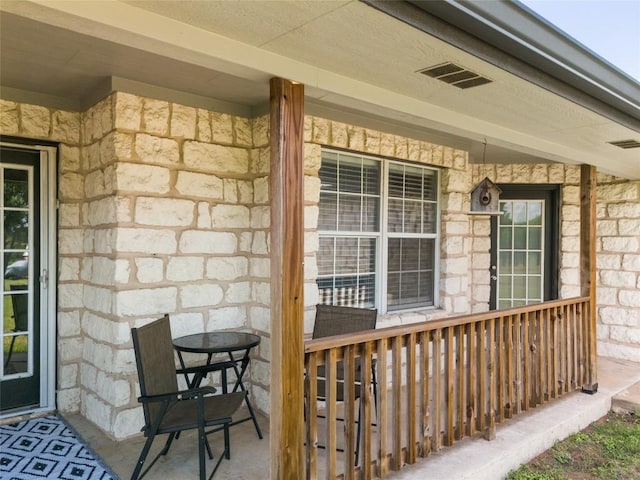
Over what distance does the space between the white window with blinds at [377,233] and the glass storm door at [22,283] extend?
2258 millimetres

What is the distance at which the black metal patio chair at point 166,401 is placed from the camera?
8.09 ft

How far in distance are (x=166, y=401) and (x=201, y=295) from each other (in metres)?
1.24

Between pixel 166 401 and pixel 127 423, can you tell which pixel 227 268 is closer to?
pixel 127 423

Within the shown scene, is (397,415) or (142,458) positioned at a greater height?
(397,415)

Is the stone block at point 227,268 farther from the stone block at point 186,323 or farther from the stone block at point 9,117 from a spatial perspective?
the stone block at point 9,117

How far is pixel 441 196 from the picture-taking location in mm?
5066

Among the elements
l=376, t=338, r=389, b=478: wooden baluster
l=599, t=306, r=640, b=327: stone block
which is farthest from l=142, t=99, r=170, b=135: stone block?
l=599, t=306, r=640, b=327: stone block

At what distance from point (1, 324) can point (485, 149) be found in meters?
4.76

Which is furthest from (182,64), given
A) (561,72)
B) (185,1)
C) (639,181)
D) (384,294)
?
(639,181)

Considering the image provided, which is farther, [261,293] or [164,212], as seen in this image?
[261,293]

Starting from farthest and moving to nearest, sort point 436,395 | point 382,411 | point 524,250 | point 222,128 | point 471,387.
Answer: point 524,250 < point 222,128 < point 471,387 < point 436,395 < point 382,411

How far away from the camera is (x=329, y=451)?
244 centimetres

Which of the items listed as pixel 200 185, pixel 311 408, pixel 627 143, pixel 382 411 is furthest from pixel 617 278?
pixel 200 185

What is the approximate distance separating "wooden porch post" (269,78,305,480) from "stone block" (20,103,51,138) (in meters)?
2.21
